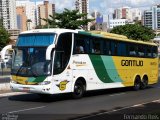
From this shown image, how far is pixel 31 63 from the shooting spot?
18.1 m

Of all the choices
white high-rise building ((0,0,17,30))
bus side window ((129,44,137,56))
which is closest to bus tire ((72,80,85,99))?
bus side window ((129,44,137,56))

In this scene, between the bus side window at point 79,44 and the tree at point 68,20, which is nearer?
the bus side window at point 79,44

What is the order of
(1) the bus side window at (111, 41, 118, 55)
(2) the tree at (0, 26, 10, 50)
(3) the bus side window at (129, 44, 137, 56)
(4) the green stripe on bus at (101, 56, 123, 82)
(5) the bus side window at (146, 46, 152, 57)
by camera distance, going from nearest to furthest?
(4) the green stripe on bus at (101, 56, 123, 82)
(1) the bus side window at (111, 41, 118, 55)
(3) the bus side window at (129, 44, 137, 56)
(5) the bus side window at (146, 46, 152, 57)
(2) the tree at (0, 26, 10, 50)

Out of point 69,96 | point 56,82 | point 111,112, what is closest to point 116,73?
point 69,96

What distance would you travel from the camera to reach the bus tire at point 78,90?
19.8 m

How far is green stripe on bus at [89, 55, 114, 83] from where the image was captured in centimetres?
2136

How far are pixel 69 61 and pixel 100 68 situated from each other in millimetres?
3325

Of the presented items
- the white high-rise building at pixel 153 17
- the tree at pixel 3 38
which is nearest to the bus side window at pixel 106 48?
the tree at pixel 3 38

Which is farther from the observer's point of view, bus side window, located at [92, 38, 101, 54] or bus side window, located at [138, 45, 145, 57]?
bus side window, located at [138, 45, 145, 57]

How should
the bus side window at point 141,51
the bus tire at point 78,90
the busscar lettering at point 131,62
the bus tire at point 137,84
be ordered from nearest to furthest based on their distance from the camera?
the bus tire at point 78,90 < the busscar lettering at point 131,62 < the bus tire at point 137,84 < the bus side window at point 141,51

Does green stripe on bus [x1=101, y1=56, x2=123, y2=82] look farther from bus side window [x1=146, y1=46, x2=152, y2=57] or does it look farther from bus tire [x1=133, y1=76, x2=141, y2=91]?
bus side window [x1=146, y1=46, x2=152, y2=57]

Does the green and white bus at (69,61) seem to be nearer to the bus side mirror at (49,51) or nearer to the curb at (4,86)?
the bus side mirror at (49,51)

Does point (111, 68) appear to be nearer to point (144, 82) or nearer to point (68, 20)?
point (144, 82)

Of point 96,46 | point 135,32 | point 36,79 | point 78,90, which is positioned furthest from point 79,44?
point 135,32
